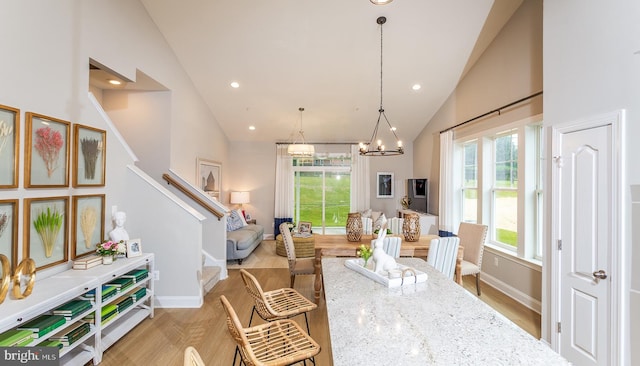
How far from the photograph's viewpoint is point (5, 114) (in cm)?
197

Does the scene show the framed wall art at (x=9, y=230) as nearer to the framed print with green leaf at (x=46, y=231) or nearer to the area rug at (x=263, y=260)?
the framed print with green leaf at (x=46, y=231)

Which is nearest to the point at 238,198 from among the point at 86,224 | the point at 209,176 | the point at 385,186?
the point at 209,176

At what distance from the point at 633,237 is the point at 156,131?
16.8 feet

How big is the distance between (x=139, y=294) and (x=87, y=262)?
63 cm

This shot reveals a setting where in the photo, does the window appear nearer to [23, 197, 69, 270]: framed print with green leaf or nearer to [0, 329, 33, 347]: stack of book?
[0, 329, 33, 347]: stack of book

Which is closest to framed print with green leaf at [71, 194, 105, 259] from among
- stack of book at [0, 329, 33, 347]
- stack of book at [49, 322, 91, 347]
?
stack of book at [49, 322, 91, 347]

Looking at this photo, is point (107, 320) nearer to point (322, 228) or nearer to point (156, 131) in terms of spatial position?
point (156, 131)

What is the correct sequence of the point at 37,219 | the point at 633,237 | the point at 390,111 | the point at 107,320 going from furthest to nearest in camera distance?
the point at 390,111 → the point at 107,320 → the point at 37,219 → the point at 633,237

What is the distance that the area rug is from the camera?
5.25m

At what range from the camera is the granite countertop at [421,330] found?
1.09 metres

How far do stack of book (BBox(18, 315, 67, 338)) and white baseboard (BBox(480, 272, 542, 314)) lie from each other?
4.45 metres

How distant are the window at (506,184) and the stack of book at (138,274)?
14.3ft

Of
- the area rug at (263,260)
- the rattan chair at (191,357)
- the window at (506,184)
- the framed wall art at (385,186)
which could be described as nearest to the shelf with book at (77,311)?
the rattan chair at (191,357)

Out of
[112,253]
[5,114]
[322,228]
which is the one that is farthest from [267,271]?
[5,114]
